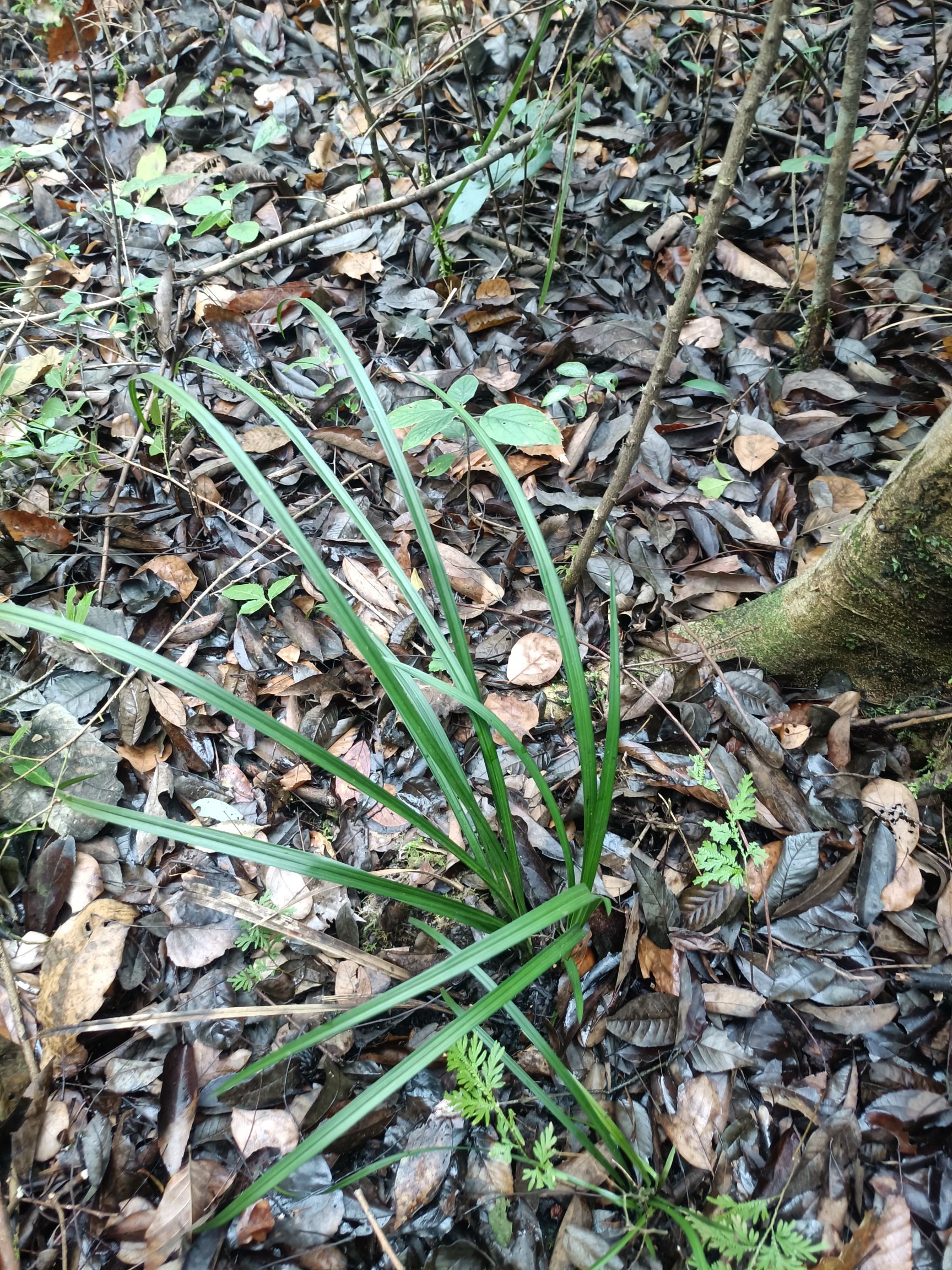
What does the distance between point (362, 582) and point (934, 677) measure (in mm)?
1249

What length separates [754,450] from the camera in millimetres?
1929

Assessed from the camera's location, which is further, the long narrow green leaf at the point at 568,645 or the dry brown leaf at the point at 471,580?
the dry brown leaf at the point at 471,580

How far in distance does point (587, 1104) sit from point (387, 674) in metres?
0.62

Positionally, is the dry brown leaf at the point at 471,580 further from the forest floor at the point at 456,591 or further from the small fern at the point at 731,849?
the small fern at the point at 731,849

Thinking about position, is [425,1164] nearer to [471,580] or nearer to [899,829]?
[899,829]

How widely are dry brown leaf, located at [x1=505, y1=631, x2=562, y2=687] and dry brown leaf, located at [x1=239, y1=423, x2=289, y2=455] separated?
0.88 meters

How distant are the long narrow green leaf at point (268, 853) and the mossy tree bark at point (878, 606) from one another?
2.90ft

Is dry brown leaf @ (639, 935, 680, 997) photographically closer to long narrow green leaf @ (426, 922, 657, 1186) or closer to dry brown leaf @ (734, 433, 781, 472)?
long narrow green leaf @ (426, 922, 657, 1186)

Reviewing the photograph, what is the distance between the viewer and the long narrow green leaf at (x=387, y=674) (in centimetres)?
100

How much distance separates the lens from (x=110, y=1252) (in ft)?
3.82

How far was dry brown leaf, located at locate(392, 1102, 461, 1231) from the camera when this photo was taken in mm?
1175

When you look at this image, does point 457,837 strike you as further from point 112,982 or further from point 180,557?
point 180,557

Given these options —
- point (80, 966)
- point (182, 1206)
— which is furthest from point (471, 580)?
point (182, 1206)

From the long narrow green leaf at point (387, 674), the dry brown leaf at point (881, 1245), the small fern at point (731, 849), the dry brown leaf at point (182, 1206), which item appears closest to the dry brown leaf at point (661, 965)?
the small fern at point (731, 849)
